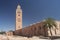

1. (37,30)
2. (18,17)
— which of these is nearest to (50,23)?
(37,30)

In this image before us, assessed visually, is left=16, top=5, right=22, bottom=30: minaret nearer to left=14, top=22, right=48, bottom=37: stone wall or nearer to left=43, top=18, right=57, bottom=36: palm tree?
left=14, top=22, right=48, bottom=37: stone wall

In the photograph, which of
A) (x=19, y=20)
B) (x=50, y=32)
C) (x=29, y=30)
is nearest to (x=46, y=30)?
(x=50, y=32)

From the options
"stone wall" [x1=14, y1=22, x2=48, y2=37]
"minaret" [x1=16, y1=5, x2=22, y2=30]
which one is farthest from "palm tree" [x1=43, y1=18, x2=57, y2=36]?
"minaret" [x1=16, y1=5, x2=22, y2=30]

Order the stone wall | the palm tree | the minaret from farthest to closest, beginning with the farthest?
1. the minaret
2. the stone wall
3. the palm tree

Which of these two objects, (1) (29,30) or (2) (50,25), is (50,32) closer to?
(2) (50,25)

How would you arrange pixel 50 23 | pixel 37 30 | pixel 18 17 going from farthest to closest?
pixel 18 17 < pixel 37 30 < pixel 50 23

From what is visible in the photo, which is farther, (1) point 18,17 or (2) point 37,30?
(1) point 18,17

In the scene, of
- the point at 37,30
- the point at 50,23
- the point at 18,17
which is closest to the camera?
the point at 50,23

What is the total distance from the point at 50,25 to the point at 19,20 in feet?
114

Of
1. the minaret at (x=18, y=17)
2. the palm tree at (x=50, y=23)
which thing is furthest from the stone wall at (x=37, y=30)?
the minaret at (x=18, y=17)

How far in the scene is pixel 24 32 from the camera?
5159cm

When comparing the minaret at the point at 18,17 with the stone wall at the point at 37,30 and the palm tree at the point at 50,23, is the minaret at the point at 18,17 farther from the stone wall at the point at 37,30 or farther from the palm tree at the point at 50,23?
the palm tree at the point at 50,23

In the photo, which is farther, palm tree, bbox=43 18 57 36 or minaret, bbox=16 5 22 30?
minaret, bbox=16 5 22 30

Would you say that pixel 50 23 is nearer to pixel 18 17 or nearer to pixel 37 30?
pixel 37 30
